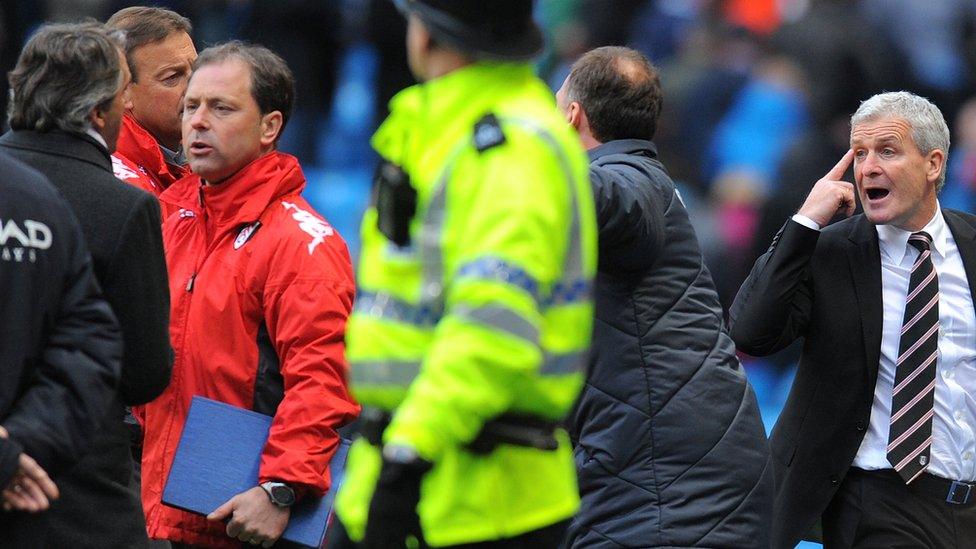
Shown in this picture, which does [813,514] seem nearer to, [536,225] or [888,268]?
[888,268]

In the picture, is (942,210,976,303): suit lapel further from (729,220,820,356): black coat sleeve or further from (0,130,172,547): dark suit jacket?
(0,130,172,547): dark suit jacket

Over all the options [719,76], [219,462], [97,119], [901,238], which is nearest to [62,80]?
[97,119]

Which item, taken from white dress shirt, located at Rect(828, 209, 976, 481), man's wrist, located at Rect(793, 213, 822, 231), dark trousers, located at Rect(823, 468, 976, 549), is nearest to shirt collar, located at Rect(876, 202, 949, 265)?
white dress shirt, located at Rect(828, 209, 976, 481)

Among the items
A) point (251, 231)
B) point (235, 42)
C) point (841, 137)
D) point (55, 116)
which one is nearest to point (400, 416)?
point (55, 116)

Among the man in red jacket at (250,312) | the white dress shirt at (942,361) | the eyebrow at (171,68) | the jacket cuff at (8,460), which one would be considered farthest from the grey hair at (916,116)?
the jacket cuff at (8,460)

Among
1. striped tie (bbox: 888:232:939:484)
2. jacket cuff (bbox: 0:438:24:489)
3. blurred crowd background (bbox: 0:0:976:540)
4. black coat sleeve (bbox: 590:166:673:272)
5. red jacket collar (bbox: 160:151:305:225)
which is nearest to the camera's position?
jacket cuff (bbox: 0:438:24:489)

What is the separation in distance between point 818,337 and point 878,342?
0.20m

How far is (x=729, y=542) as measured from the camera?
13.9ft

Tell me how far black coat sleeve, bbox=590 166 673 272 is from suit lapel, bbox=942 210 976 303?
1.20 m

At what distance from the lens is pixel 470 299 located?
2.77 meters

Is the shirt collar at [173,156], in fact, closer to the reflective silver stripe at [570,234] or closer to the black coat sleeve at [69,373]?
the black coat sleeve at [69,373]

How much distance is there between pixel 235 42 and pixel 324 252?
2.48 ft

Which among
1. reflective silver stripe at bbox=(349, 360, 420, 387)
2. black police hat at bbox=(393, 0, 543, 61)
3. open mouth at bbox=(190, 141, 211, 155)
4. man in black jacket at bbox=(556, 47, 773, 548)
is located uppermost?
black police hat at bbox=(393, 0, 543, 61)

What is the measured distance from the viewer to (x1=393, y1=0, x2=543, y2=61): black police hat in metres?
2.99
